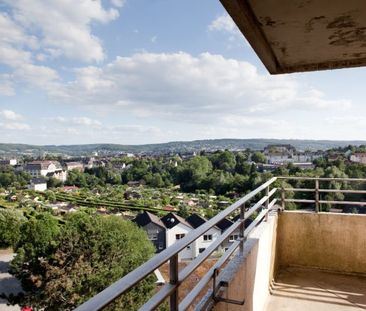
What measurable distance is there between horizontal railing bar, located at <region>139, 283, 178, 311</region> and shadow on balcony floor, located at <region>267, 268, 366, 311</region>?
2.56m

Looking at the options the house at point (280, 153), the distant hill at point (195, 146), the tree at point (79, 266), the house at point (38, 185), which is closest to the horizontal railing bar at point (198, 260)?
the tree at point (79, 266)

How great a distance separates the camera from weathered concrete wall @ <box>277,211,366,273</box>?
170 inches

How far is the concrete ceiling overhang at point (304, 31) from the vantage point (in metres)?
1.61

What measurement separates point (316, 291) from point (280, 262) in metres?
0.79

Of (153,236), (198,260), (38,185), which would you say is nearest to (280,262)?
(198,260)

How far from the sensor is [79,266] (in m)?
14.1

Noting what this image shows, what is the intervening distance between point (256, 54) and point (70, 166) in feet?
403

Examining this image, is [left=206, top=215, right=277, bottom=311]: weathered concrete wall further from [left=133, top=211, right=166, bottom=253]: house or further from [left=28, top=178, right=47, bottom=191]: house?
[left=28, top=178, right=47, bottom=191]: house

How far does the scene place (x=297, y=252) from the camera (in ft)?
15.0

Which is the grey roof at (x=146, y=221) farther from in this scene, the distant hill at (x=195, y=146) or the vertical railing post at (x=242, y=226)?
the distant hill at (x=195, y=146)

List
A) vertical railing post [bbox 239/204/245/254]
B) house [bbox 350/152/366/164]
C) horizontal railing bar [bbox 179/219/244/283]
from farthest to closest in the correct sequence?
house [bbox 350/152/366/164] < vertical railing post [bbox 239/204/245/254] < horizontal railing bar [bbox 179/219/244/283]

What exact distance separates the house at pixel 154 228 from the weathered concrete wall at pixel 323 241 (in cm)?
3166

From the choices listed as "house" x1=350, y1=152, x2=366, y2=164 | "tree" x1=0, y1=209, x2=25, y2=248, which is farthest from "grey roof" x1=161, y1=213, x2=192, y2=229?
"house" x1=350, y1=152, x2=366, y2=164

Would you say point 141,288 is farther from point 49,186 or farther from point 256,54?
point 49,186
